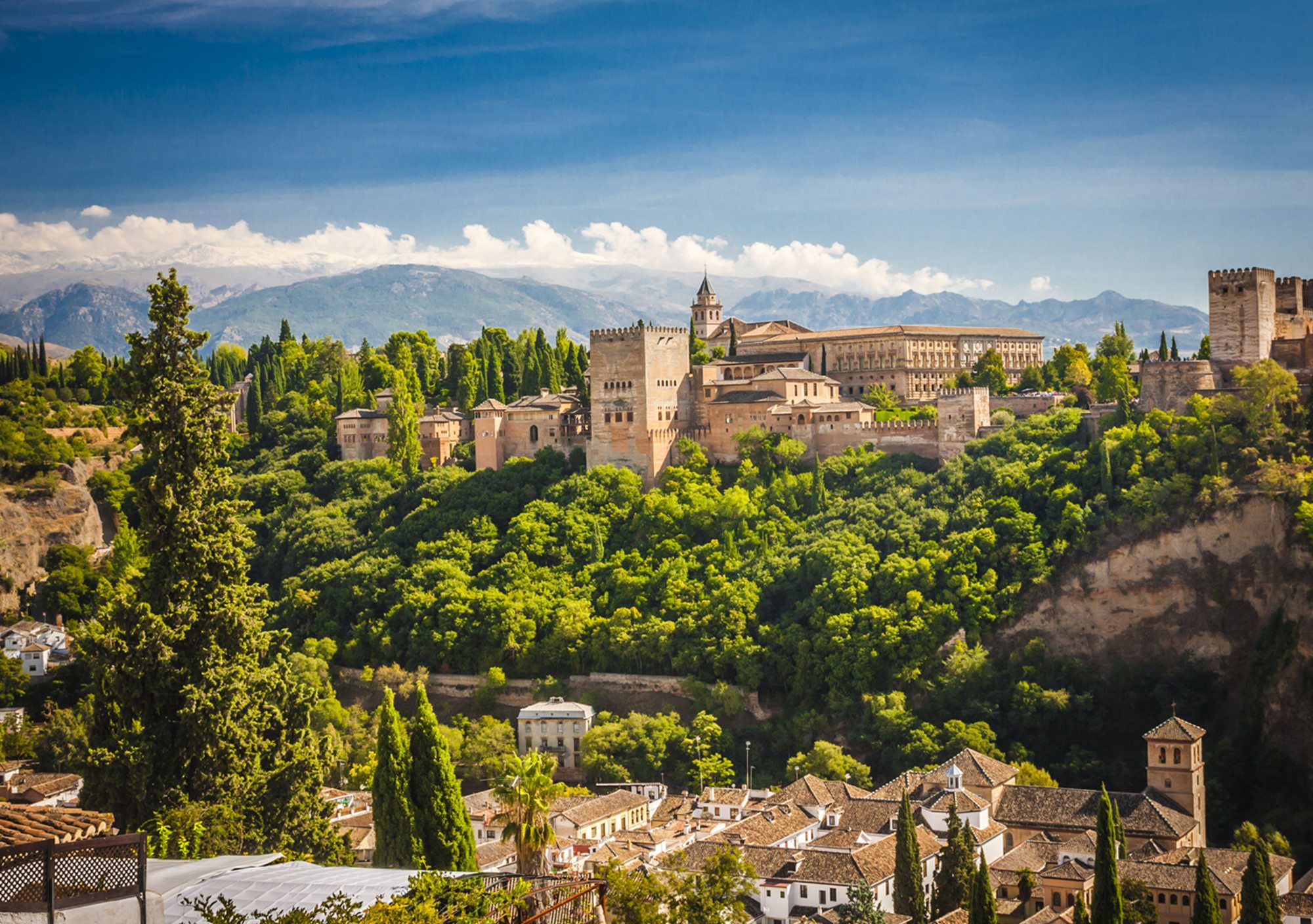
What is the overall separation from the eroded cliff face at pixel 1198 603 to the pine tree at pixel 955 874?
49.7 feet

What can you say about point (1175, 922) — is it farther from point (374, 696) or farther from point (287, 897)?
point (374, 696)

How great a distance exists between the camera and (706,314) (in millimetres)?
82750

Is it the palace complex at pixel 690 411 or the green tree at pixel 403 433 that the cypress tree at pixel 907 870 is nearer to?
the palace complex at pixel 690 411

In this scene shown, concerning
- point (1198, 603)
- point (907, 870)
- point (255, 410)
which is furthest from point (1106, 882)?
point (255, 410)

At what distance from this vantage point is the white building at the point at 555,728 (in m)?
49.7

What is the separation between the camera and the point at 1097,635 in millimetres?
48938

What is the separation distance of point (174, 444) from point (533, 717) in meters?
31.2

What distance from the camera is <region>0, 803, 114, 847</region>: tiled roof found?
17.1m

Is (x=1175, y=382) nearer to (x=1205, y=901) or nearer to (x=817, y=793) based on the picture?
(x=817, y=793)

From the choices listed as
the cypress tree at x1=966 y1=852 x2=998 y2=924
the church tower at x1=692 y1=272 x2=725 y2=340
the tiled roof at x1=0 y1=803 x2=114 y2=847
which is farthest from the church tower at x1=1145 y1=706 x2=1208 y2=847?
the church tower at x1=692 y1=272 x2=725 y2=340

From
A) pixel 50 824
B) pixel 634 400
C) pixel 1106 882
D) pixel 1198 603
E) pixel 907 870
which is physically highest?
pixel 634 400

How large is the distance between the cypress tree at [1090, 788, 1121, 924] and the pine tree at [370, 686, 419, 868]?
13.7 meters

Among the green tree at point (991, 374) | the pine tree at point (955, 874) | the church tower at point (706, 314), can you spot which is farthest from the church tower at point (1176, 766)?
the church tower at point (706, 314)

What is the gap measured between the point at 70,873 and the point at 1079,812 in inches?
1292
